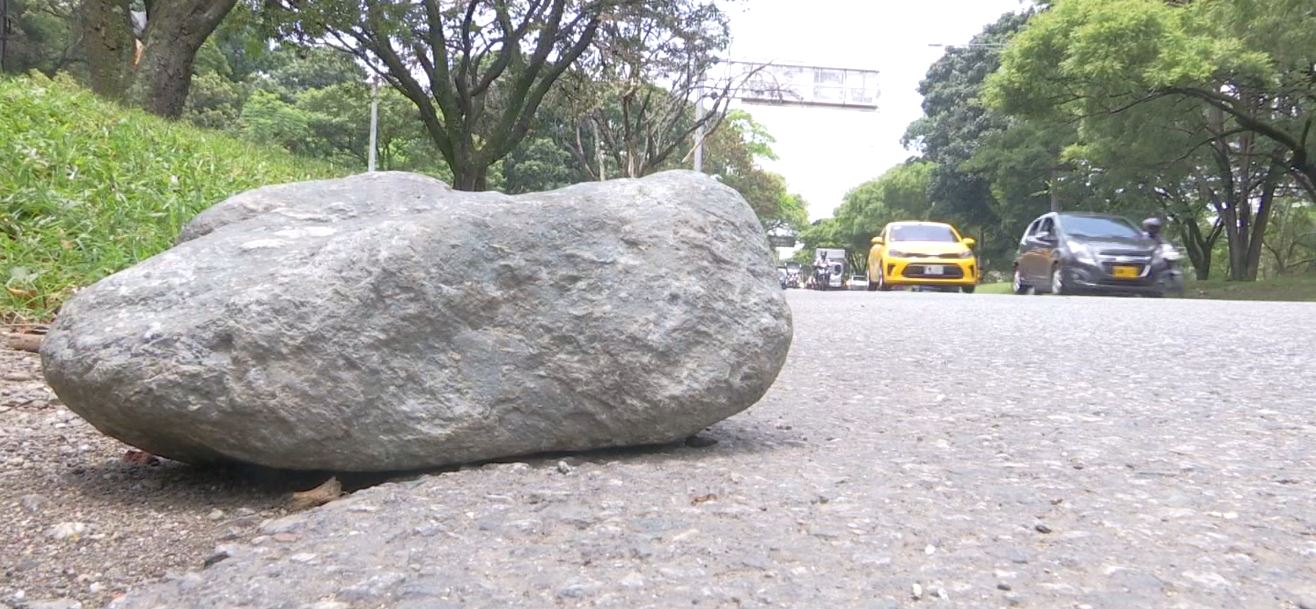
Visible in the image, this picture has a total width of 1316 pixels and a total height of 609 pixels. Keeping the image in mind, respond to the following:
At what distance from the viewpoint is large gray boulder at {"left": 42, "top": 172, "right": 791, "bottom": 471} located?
7.84 feet

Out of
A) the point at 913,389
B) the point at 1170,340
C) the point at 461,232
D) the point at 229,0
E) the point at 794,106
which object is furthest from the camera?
the point at 794,106

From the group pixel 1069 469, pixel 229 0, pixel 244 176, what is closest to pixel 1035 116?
pixel 229 0

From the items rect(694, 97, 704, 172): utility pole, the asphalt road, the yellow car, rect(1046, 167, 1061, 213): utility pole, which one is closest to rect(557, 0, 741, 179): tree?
rect(694, 97, 704, 172): utility pole

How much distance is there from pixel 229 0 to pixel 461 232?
402 inches

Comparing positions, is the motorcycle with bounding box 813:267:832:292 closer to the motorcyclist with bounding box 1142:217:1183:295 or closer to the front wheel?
the front wheel

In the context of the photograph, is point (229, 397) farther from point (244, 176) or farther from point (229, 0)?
point (229, 0)

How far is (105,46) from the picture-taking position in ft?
39.0

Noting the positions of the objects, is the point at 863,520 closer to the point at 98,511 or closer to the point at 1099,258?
the point at 98,511

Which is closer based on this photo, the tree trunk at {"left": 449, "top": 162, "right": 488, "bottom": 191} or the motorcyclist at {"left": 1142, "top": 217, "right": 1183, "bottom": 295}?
the motorcyclist at {"left": 1142, "top": 217, "right": 1183, "bottom": 295}

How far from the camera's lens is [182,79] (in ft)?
37.3

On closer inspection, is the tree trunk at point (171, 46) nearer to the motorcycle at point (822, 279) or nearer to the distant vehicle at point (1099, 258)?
the distant vehicle at point (1099, 258)

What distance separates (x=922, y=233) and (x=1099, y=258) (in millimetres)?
4001

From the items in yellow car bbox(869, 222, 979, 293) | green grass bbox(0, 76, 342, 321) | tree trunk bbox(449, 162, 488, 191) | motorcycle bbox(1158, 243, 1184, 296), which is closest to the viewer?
green grass bbox(0, 76, 342, 321)

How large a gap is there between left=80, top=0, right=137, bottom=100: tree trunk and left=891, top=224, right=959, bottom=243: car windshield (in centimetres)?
1214
